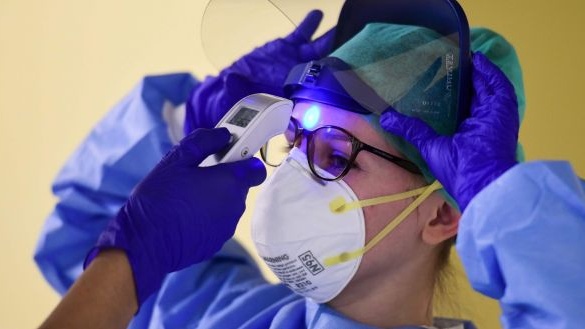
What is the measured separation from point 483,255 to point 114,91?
130cm

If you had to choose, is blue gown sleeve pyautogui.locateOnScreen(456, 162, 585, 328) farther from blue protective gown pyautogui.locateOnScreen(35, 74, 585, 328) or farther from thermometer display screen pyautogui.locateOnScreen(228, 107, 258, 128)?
thermometer display screen pyautogui.locateOnScreen(228, 107, 258, 128)

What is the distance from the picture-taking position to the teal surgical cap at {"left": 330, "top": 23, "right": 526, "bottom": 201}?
3.86ft

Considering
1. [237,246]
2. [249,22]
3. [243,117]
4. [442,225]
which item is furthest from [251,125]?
[237,246]

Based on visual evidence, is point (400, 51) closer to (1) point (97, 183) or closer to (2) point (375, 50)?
(2) point (375, 50)

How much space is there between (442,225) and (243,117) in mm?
417

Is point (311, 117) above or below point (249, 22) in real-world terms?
below

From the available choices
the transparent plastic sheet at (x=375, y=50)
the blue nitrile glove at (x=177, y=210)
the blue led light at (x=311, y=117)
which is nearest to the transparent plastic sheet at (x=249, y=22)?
the transparent plastic sheet at (x=375, y=50)

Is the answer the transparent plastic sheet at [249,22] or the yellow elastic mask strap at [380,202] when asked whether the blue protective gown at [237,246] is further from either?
the transparent plastic sheet at [249,22]

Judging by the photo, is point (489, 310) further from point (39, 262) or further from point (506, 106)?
point (39, 262)

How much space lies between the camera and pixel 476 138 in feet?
3.48

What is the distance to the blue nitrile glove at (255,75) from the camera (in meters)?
1.47

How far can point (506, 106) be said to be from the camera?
1081 millimetres

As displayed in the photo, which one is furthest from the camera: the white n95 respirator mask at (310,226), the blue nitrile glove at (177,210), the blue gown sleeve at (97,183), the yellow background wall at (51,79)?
the yellow background wall at (51,79)

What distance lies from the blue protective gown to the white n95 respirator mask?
4.8 inches
